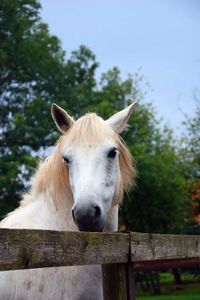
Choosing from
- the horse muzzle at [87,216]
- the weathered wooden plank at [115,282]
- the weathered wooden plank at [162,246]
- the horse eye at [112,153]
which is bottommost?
the weathered wooden plank at [115,282]

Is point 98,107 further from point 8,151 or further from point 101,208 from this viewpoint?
point 101,208

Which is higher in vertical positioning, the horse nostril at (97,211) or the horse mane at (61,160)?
the horse mane at (61,160)

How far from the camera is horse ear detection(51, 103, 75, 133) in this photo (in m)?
3.61

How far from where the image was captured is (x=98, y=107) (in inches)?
677

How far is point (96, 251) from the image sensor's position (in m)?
2.11

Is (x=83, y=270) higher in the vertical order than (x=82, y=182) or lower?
lower

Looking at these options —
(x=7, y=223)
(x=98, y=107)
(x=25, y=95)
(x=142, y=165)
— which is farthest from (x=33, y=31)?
(x=7, y=223)

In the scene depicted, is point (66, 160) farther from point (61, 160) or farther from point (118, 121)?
point (118, 121)

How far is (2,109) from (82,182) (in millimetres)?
16019

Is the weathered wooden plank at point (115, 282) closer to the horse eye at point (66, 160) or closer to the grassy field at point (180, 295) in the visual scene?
the horse eye at point (66, 160)

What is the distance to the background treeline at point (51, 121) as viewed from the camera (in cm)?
1678

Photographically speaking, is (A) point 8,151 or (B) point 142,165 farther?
(B) point 142,165

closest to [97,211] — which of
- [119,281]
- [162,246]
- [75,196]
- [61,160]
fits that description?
[75,196]

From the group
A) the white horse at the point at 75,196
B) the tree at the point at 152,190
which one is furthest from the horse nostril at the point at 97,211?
the tree at the point at 152,190
